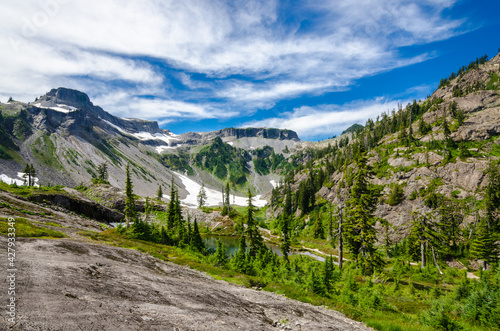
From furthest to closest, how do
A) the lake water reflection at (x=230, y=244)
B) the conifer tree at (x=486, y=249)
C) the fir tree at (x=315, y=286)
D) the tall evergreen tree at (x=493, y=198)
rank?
the lake water reflection at (x=230, y=244) → the tall evergreen tree at (x=493, y=198) → the conifer tree at (x=486, y=249) → the fir tree at (x=315, y=286)

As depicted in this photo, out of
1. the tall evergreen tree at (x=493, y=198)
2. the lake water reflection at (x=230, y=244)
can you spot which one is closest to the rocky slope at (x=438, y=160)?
the tall evergreen tree at (x=493, y=198)

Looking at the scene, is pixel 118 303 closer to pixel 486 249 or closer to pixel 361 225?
pixel 361 225

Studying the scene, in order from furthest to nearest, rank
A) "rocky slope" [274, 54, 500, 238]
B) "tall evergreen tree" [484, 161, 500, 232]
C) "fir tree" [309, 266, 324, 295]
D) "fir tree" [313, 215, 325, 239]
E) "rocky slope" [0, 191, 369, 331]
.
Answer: "fir tree" [313, 215, 325, 239] < "rocky slope" [274, 54, 500, 238] < "tall evergreen tree" [484, 161, 500, 232] < "fir tree" [309, 266, 324, 295] < "rocky slope" [0, 191, 369, 331]

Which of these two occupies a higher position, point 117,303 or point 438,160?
point 438,160

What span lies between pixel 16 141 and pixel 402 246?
961 feet

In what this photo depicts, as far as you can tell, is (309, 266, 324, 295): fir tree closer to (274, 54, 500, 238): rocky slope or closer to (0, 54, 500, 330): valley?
(0, 54, 500, 330): valley

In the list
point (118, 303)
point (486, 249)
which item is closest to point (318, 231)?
point (486, 249)

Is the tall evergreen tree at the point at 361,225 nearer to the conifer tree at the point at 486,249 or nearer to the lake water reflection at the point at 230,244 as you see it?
the conifer tree at the point at 486,249

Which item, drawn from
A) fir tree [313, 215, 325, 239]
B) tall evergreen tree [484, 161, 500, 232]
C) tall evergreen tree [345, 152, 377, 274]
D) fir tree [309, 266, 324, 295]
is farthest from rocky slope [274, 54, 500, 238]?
fir tree [309, 266, 324, 295]

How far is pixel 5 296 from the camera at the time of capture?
22.5 feet

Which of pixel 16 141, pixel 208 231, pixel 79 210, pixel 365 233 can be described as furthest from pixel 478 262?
pixel 16 141

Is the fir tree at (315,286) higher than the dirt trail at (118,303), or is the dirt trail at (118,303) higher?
the dirt trail at (118,303)

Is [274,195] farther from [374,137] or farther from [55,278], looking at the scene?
[55,278]

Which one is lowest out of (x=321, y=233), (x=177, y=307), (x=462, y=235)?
(x=321, y=233)
